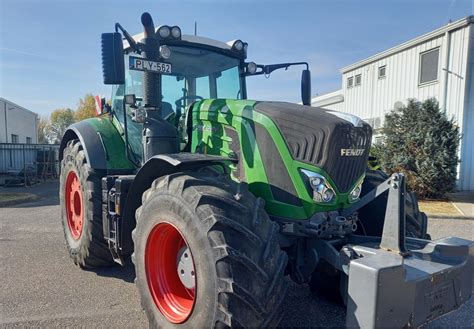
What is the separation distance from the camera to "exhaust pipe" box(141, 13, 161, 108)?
362 centimetres

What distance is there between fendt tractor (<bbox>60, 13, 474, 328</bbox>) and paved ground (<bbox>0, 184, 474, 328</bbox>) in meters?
0.28

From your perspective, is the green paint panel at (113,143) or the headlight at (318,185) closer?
the headlight at (318,185)

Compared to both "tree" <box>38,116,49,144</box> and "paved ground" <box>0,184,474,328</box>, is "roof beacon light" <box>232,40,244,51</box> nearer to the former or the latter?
"paved ground" <box>0,184,474,328</box>

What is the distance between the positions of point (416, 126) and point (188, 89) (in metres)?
8.94

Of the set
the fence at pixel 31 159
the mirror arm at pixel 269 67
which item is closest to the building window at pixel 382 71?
the mirror arm at pixel 269 67

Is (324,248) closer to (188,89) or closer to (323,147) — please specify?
(323,147)

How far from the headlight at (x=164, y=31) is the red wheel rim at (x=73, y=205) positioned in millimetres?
2382

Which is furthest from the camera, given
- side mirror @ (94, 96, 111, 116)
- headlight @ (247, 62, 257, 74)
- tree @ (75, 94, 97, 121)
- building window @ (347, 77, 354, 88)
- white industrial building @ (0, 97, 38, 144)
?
tree @ (75, 94, 97, 121)

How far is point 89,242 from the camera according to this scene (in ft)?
15.0

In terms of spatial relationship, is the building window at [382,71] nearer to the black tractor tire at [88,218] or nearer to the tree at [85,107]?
the black tractor tire at [88,218]

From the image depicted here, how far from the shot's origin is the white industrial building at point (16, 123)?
78.5ft

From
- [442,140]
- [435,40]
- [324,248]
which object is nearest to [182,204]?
[324,248]

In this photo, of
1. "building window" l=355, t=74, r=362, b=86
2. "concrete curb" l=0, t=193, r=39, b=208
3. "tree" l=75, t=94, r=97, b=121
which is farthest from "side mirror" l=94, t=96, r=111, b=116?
"tree" l=75, t=94, r=97, b=121

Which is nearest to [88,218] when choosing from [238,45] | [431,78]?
[238,45]
